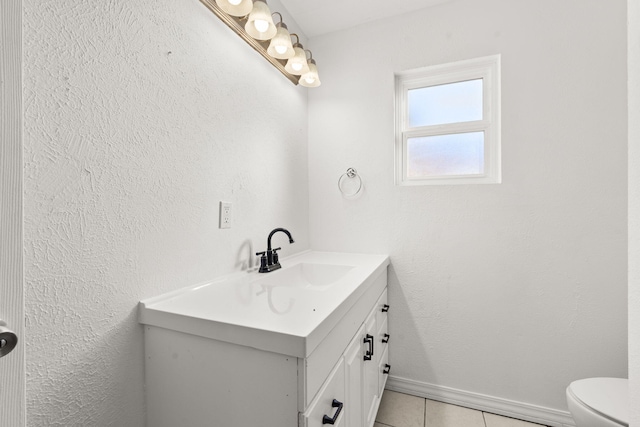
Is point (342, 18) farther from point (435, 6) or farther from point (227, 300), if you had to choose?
point (227, 300)

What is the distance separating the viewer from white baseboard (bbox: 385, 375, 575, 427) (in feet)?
4.90

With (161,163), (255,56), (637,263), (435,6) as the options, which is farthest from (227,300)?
(435,6)

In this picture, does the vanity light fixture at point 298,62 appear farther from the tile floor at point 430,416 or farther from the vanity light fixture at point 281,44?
the tile floor at point 430,416

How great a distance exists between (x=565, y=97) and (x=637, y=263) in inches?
48.4

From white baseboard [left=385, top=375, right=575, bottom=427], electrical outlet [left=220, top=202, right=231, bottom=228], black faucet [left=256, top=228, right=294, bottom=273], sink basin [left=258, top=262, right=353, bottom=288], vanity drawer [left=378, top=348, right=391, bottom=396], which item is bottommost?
white baseboard [left=385, top=375, right=575, bottom=427]

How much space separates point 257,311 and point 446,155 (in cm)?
154

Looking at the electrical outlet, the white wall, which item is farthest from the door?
the white wall

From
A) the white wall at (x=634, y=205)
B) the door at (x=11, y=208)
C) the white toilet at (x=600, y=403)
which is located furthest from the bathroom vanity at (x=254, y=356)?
the white toilet at (x=600, y=403)

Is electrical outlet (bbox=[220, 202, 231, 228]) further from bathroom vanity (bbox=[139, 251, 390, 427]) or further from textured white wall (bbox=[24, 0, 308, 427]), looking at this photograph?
bathroom vanity (bbox=[139, 251, 390, 427])

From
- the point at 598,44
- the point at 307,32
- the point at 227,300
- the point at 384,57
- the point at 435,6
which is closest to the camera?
the point at 227,300

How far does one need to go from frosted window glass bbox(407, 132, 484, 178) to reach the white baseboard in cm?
132

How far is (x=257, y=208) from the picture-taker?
1479 mm

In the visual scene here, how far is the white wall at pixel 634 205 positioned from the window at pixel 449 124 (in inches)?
39.4

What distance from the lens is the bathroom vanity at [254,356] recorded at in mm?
699
